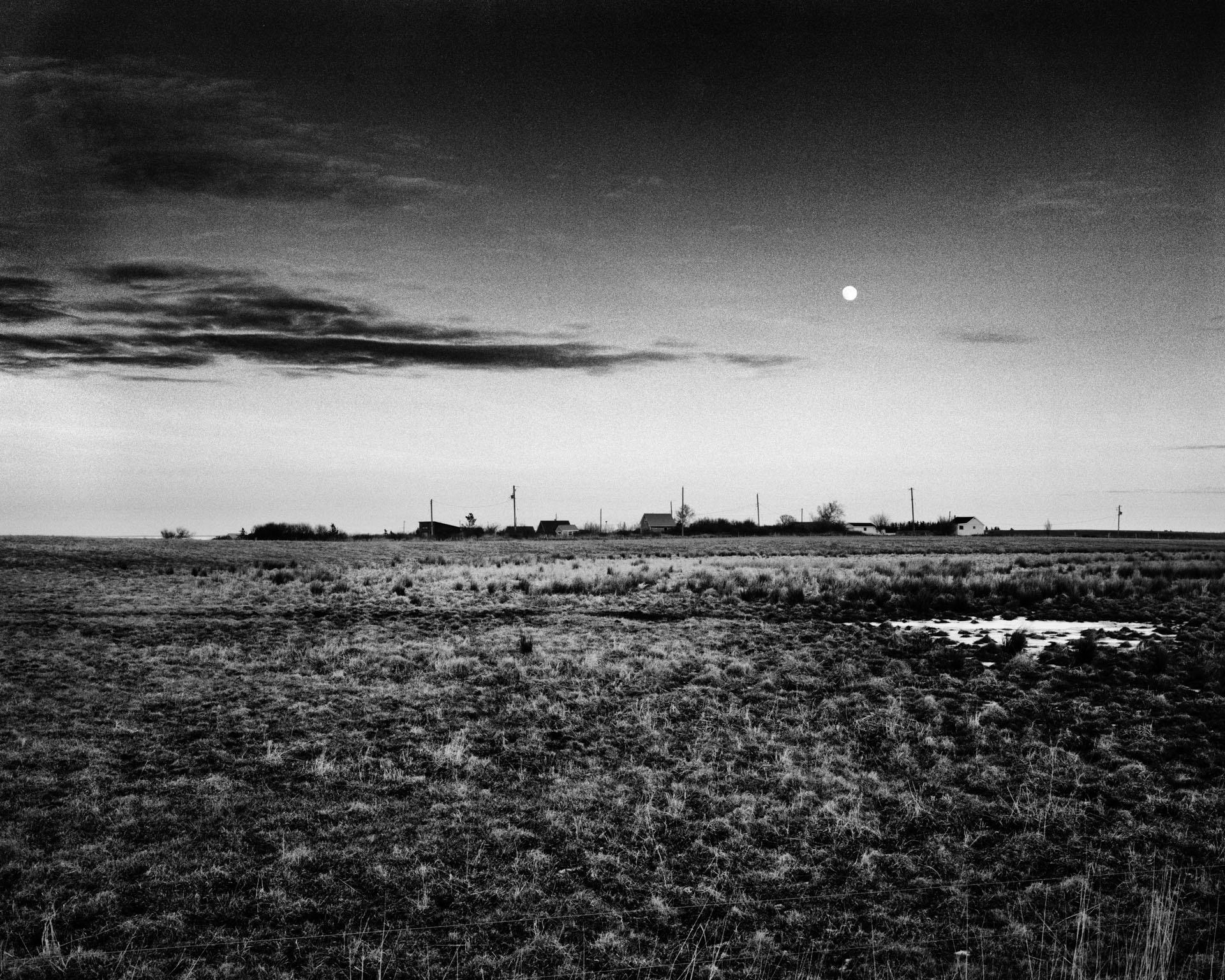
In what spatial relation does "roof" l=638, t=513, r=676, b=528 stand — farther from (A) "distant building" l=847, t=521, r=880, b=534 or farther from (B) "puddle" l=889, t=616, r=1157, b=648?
(B) "puddle" l=889, t=616, r=1157, b=648

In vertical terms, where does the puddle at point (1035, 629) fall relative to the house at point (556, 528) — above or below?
below

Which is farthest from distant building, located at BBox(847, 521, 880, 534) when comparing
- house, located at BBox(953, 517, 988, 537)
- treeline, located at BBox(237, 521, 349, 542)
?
treeline, located at BBox(237, 521, 349, 542)

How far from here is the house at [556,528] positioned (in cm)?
11819

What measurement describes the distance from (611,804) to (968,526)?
125 metres

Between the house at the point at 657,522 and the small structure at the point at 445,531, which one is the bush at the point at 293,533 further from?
the house at the point at 657,522

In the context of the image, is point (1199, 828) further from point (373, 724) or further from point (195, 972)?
point (373, 724)

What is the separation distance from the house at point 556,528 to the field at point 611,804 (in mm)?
98714

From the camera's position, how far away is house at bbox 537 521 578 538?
388 ft

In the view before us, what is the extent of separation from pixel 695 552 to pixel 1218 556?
3240cm

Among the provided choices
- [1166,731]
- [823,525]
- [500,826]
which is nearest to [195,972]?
[500,826]

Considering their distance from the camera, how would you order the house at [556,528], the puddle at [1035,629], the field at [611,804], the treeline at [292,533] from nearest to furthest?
the field at [611,804], the puddle at [1035,629], the treeline at [292,533], the house at [556,528]

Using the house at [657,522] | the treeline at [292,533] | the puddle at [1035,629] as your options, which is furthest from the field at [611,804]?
the house at [657,522]

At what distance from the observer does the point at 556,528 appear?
122750 mm

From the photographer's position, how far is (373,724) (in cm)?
1155
